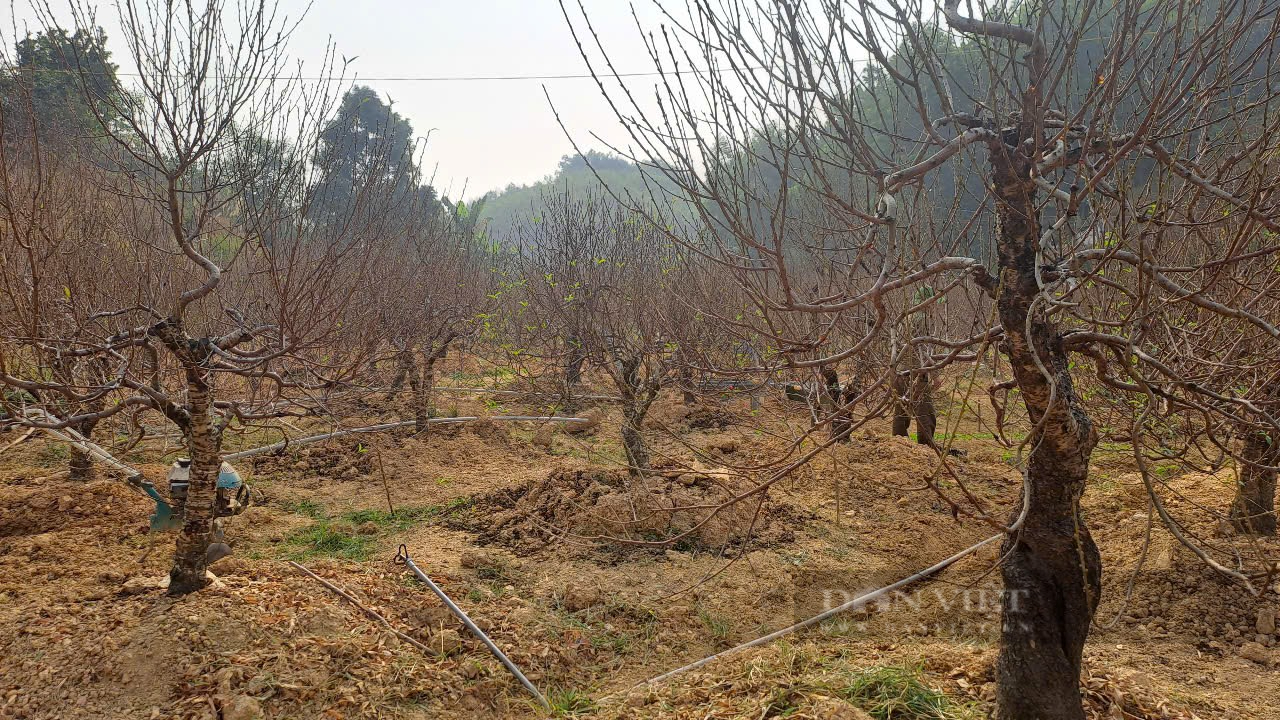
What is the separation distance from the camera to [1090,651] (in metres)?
3.50

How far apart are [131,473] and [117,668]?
1.64 meters

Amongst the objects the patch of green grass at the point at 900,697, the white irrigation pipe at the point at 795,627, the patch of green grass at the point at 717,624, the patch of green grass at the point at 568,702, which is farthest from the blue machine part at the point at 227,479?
the patch of green grass at the point at 900,697

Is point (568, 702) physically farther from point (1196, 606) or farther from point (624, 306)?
point (624, 306)

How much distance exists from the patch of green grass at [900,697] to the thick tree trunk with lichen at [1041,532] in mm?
200

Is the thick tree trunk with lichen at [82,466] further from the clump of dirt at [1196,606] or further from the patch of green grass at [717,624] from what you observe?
the clump of dirt at [1196,606]

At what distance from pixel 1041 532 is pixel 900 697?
843mm

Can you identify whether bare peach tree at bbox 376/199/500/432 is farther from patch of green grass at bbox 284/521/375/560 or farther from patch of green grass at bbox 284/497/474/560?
patch of green grass at bbox 284/521/375/560

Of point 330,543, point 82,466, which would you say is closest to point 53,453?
point 82,466

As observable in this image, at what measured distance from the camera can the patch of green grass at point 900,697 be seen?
2639 mm

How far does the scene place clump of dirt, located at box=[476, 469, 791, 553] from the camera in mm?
5176

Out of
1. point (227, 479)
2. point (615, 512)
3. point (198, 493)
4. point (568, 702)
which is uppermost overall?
point (198, 493)

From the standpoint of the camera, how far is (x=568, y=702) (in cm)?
341

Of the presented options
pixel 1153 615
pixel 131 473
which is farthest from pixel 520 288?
pixel 1153 615

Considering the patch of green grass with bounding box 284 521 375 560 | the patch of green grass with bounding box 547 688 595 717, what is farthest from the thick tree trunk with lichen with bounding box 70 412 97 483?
the patch of green grass with bounding box 547 688 595 717
